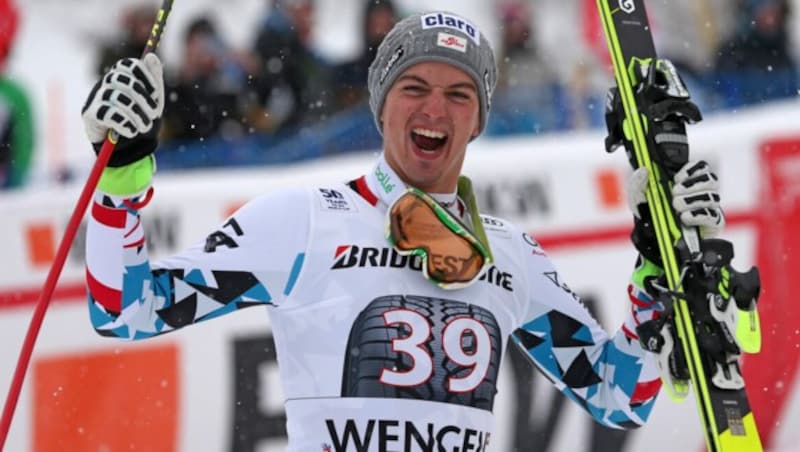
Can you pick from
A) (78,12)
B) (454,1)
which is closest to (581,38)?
(454,1)

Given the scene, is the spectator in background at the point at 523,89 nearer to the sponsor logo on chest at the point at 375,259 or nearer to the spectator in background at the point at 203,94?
the spectator in background at the point at 203,94

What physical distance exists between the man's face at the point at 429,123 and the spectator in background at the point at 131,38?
4.39 meters

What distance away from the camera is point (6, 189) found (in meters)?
7.80

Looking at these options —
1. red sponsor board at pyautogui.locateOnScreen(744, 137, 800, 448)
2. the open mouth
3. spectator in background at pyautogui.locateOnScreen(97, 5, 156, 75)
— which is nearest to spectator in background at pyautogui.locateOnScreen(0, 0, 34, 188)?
spectator in background at pyautogui.locateOnScreen(97, 5, 156, 75)

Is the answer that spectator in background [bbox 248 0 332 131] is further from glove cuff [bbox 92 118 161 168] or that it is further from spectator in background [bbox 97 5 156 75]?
glove cuff [bbox 92 118 161 168]

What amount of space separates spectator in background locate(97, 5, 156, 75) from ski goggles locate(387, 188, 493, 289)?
4533mm

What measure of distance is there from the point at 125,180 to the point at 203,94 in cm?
490

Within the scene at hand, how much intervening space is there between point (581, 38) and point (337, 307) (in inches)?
315

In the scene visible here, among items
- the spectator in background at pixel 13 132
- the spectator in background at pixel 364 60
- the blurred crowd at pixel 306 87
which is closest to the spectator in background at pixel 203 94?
the blurred crowd at pixel 306 87

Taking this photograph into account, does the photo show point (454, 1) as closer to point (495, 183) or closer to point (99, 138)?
point (495, 183)

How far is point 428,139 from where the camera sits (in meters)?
4.02

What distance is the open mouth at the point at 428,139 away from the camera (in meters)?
4.00

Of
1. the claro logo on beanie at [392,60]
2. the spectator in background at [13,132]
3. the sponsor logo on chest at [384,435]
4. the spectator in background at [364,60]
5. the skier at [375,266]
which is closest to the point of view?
the skier at [375,266]

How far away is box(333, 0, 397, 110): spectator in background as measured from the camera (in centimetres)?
843
